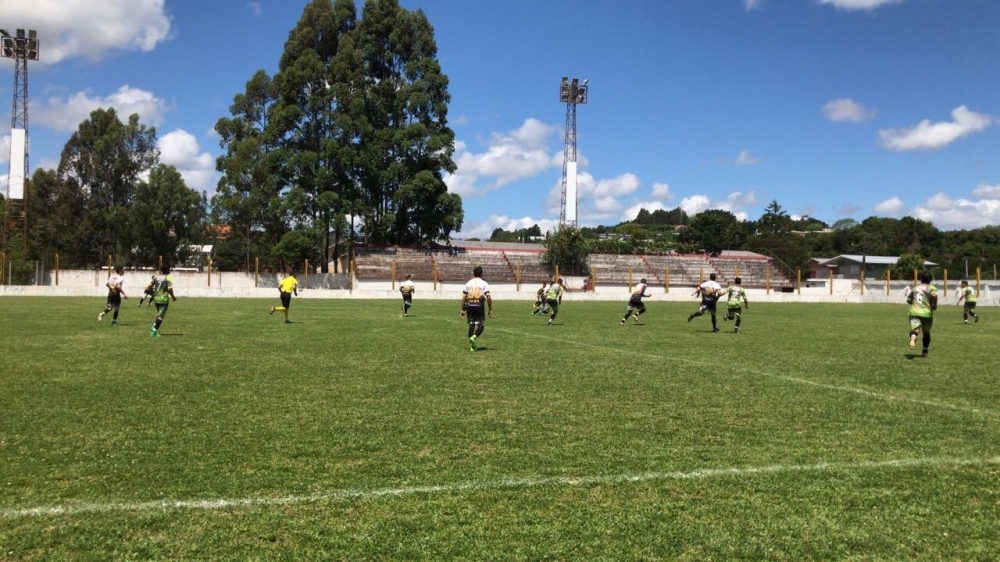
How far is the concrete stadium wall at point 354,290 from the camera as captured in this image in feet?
144

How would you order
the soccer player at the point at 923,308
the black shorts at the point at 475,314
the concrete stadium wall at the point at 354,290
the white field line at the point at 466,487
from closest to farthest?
1. the white field line at the point at 466,487
2. the soccer player at the point at 923,308
3. the black shorts at the point at 475,314
4. the concrete stadium wall at the point at 354,290

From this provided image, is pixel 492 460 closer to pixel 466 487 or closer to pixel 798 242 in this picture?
pixel 466 487

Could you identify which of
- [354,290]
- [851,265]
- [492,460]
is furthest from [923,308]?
[851,265]

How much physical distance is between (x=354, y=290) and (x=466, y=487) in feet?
139

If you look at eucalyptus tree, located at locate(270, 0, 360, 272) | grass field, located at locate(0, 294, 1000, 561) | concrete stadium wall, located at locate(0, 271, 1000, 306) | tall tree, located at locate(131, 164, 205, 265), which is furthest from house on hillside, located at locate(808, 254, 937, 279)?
grass field, located at locate(0, 294, 1000, 561)

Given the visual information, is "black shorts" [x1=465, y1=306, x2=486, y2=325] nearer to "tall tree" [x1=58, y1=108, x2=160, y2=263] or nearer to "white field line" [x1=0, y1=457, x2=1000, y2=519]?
"white field line" [x1=0, y1=457, x2=1000, y2=519]

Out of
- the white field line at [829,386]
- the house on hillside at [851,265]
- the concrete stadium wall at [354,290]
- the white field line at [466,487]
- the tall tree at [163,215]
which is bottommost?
the white field line at [829,386]

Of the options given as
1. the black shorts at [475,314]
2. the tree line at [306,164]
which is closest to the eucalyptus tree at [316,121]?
the tree line at [306,164]

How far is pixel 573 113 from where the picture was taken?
68.8 meters

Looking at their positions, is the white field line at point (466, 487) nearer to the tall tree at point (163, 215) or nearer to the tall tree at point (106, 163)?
the tall tree at point (163, 215)

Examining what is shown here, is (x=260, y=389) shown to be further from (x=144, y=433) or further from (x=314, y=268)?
(x=314, y=268)

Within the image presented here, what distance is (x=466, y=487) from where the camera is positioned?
5.12 meters

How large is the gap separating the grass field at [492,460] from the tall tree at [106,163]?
55561 millimetres

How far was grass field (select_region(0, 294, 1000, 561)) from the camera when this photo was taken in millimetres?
4168
